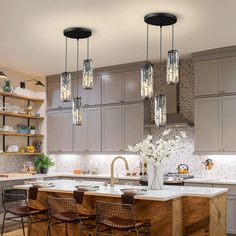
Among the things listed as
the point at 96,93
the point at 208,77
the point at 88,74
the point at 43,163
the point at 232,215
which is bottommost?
the point at 232,215

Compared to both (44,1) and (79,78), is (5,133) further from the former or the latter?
(44,1)

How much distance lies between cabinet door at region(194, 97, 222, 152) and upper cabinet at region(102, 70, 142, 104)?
127 cm

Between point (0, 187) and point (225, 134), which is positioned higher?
point (225, 134)

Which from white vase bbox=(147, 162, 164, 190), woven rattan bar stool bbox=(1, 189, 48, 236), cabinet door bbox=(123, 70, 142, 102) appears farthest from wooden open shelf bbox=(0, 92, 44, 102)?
white vase bbox=(147, 162, 164, 190)

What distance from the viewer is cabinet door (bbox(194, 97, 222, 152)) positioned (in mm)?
6230

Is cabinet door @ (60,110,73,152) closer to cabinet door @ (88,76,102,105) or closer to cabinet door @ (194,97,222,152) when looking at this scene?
cabinet door @ (88,76,102,105)

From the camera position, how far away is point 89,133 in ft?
25.7

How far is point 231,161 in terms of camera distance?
640cm

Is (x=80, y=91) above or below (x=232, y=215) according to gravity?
above

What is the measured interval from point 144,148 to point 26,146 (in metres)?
4.41

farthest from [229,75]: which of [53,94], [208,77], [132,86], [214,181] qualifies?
[53,94]

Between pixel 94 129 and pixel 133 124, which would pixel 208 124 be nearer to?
pixel 133 124

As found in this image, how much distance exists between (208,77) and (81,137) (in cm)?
302

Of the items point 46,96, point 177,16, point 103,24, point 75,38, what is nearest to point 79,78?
point 46,96
